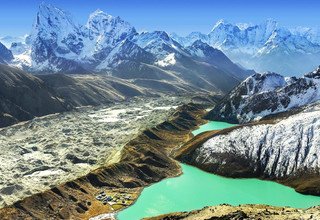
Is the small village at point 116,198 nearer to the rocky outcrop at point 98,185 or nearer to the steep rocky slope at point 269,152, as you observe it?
the rocky outcrop at point 98,185

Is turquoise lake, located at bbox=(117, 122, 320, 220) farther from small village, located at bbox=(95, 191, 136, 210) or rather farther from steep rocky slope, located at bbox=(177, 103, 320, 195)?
steep rocky slope, located at bbox=(177, 103, 320, 195)

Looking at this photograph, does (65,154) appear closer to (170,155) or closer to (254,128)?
(170,155)

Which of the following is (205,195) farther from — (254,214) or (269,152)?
(254,214)

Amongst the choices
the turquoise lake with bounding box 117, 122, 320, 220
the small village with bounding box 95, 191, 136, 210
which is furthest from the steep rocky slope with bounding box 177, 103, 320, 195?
the small village with bounding box 95, 191, 136, 210

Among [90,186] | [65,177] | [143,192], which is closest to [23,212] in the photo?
[90,186]

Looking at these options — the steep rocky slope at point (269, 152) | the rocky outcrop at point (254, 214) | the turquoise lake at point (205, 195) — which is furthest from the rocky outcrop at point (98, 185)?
the rocky outcrop at point (254, 214)
